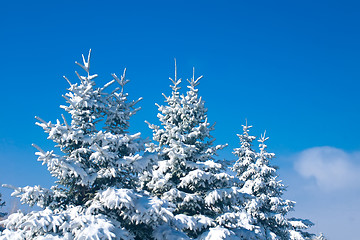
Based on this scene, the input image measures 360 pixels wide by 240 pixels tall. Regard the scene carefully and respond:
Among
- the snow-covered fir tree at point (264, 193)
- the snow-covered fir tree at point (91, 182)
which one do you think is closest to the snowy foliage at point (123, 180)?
the snow-covered fir tree at point (91, 182)

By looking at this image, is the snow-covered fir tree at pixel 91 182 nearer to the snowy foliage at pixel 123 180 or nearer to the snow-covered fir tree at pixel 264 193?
the snowy foliage at pixel 123 180

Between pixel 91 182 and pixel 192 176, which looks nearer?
pixel 91 182

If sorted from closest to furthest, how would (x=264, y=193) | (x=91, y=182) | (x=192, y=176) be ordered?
(x=91, y=182) → (x=192, y=176) → (x=264, y=193)

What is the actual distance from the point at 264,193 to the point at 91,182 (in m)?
18.6

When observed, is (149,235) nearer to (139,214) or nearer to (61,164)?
(139,214)

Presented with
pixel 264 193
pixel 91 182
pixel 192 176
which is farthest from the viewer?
pixel 264 193

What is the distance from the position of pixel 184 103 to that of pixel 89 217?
8875 mm

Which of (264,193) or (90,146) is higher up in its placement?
(264,193)

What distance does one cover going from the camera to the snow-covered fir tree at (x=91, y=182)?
9398 mm

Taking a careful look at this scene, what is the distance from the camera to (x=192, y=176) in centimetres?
1418

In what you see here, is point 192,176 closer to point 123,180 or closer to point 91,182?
point 123,180

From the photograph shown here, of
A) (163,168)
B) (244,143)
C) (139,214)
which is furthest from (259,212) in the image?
(139,214)

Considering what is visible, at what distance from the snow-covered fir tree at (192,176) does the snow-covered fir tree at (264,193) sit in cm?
896

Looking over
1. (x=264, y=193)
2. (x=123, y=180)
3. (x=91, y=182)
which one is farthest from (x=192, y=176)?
(x=264, y=193)
